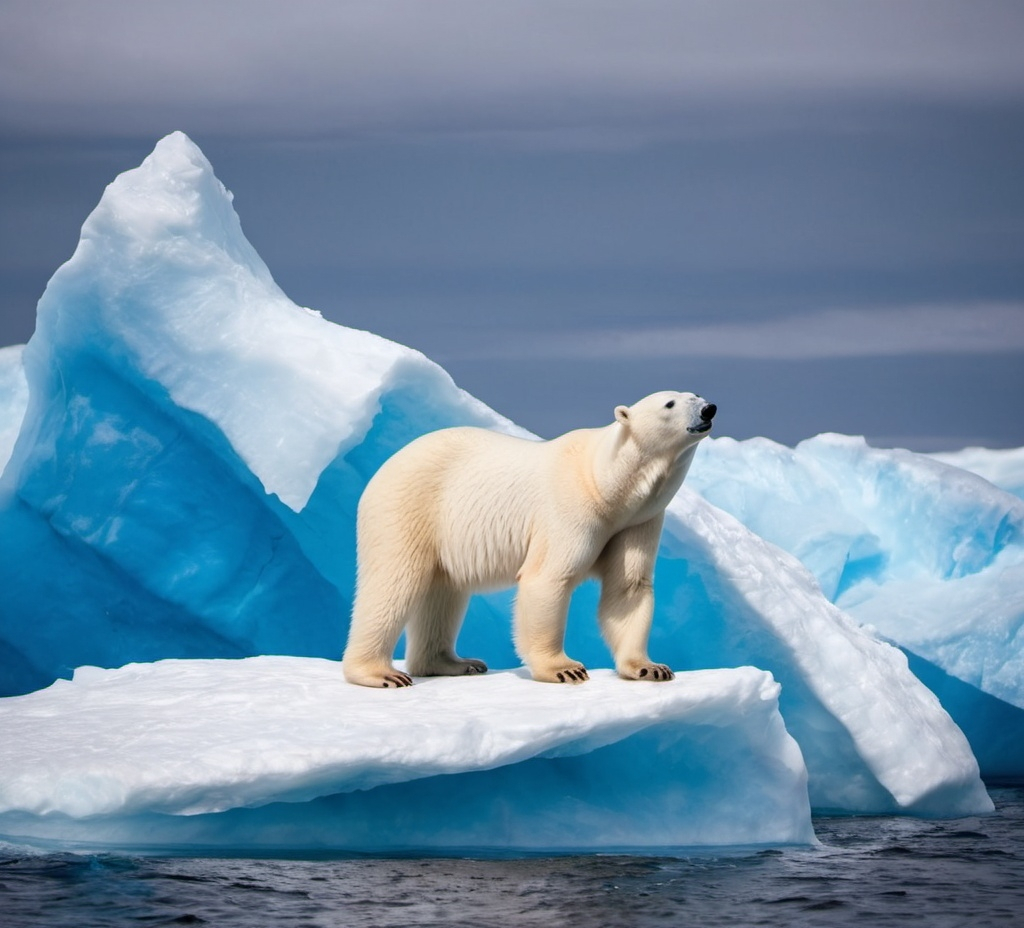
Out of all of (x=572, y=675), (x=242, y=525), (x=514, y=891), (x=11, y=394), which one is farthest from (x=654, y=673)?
(x=11, y=394)

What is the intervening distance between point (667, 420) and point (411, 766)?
5.63 feet

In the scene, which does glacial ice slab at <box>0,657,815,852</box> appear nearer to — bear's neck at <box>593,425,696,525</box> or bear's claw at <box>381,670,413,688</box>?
bear's claw at <box>381,670,413,688</box>

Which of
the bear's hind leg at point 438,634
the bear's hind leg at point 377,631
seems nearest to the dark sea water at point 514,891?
the bear's hind leg at point 377,631

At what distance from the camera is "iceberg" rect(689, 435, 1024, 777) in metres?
9.45

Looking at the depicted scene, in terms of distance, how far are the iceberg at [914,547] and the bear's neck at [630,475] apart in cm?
393

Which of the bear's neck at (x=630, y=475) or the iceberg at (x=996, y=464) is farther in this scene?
the iceberg at (x=996, y=464)

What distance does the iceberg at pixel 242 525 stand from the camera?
24.1 ft

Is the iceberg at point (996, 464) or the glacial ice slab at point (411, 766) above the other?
the iceberg at point (996, 464)

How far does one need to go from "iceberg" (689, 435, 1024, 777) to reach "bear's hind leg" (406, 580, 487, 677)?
3.78 m

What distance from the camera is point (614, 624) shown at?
6383mm

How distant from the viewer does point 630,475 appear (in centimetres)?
614

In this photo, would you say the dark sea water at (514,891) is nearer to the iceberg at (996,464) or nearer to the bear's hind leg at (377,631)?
the bear's hind leg at (377,631)

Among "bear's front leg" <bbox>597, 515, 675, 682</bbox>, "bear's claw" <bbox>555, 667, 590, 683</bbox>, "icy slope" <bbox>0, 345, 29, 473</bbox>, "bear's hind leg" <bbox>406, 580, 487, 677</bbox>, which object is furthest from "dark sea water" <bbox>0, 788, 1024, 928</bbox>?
"icy slope" <bbox>0, 345, 29, 473</bbox>

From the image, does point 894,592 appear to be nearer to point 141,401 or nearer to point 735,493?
point 735,493
